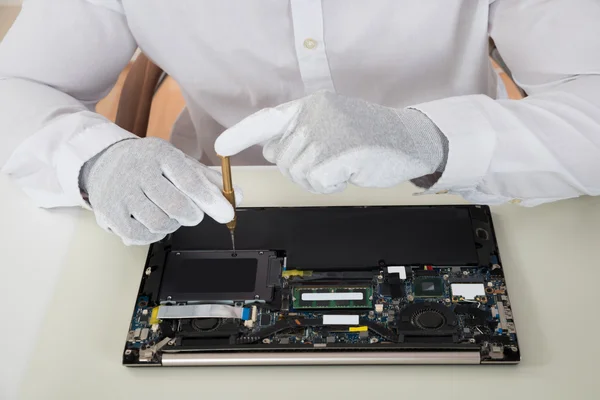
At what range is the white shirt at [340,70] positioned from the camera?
909 mm

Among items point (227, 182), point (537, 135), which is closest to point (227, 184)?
point (227, 182)

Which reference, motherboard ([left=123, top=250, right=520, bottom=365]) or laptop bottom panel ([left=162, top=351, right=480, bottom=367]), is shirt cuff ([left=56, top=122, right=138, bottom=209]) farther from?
laptop bottom panel ([left=162, top=351, right=480, bottom=367])

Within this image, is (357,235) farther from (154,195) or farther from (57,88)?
(57,88)

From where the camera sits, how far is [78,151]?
0.98m

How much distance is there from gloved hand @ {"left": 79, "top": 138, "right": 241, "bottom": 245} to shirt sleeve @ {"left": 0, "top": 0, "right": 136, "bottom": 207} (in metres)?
0.10

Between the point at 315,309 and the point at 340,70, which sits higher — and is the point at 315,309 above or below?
below

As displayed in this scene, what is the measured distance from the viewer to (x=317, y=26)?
1120mm

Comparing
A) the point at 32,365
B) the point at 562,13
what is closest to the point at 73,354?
the point at 32,365

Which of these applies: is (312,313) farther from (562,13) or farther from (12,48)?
(12,48)

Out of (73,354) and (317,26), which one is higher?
(317,26)

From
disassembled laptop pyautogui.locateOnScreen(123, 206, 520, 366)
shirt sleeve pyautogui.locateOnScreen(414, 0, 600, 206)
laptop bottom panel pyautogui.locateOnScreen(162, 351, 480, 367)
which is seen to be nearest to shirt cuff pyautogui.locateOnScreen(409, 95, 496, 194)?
shirt sleeve pyautogui.locateOnScreen(414, 0, 600, 206)

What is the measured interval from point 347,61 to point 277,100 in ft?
0.66

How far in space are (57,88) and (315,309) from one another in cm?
76

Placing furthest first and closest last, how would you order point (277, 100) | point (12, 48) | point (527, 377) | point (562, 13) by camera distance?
point (277, 100), point (12, 48), point (562, 13), point (527, 377)
